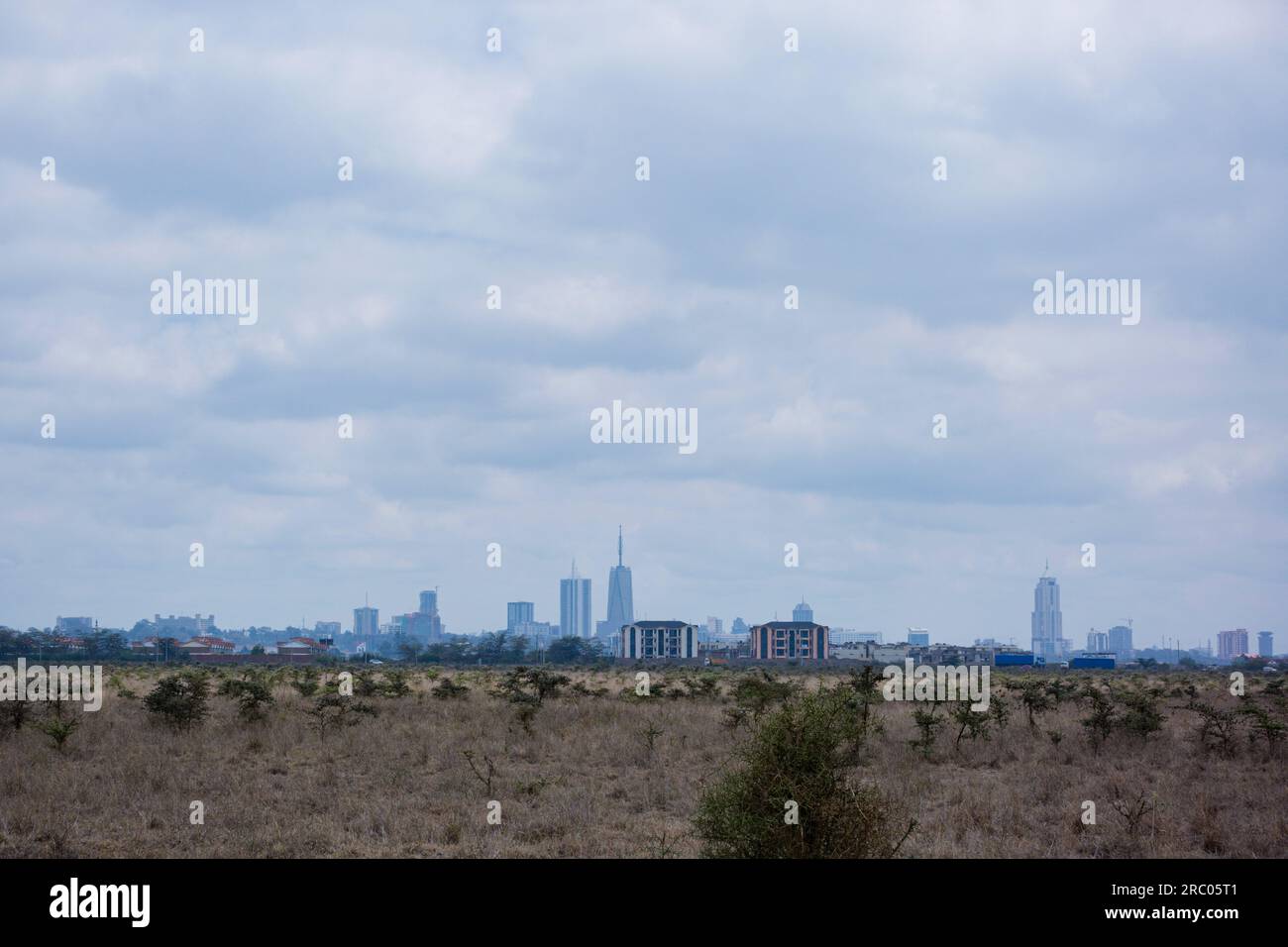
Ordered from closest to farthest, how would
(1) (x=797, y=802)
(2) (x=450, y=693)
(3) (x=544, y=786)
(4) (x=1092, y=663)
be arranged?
1. (1) (x=797, y=802)
2. (3) (x=544, y=786)
3. (2) (x=450, y=693)
4. (4) (x=1092, y=663)

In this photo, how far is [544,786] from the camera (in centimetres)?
2192

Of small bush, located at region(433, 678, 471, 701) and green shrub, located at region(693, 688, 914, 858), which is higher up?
green shrub, located at region(693, 688, 914, 858)

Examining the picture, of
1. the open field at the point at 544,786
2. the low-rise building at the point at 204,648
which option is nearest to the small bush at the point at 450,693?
the open field at the point at 544,786

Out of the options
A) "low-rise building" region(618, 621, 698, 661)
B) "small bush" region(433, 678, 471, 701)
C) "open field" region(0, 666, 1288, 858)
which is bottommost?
"low-rise building" region(618, 621, 698, 661)

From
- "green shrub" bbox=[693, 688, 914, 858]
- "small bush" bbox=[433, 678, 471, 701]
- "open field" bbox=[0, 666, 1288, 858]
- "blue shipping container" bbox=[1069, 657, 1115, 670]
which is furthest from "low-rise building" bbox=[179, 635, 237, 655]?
"green shrub" bbox=[693, 688, 914, 858]

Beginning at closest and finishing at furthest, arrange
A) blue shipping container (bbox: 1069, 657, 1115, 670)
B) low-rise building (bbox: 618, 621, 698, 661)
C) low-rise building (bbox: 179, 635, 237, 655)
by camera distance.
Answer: blue shipping container (bbox: 1069, 657, 1115, 670) < low-rise building (bbox: 179, 635, 237, 655) < low-rise building (bbox: 618, 621, 698, 661)

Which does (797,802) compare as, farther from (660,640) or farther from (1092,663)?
(660,640)

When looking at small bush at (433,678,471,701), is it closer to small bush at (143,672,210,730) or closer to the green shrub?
small bush at (143,672,210,730)

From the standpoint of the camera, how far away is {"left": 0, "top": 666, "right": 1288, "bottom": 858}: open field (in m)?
16.8

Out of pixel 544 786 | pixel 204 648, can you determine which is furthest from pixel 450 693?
pixel 204 648

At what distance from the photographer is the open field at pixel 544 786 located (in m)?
16.8
